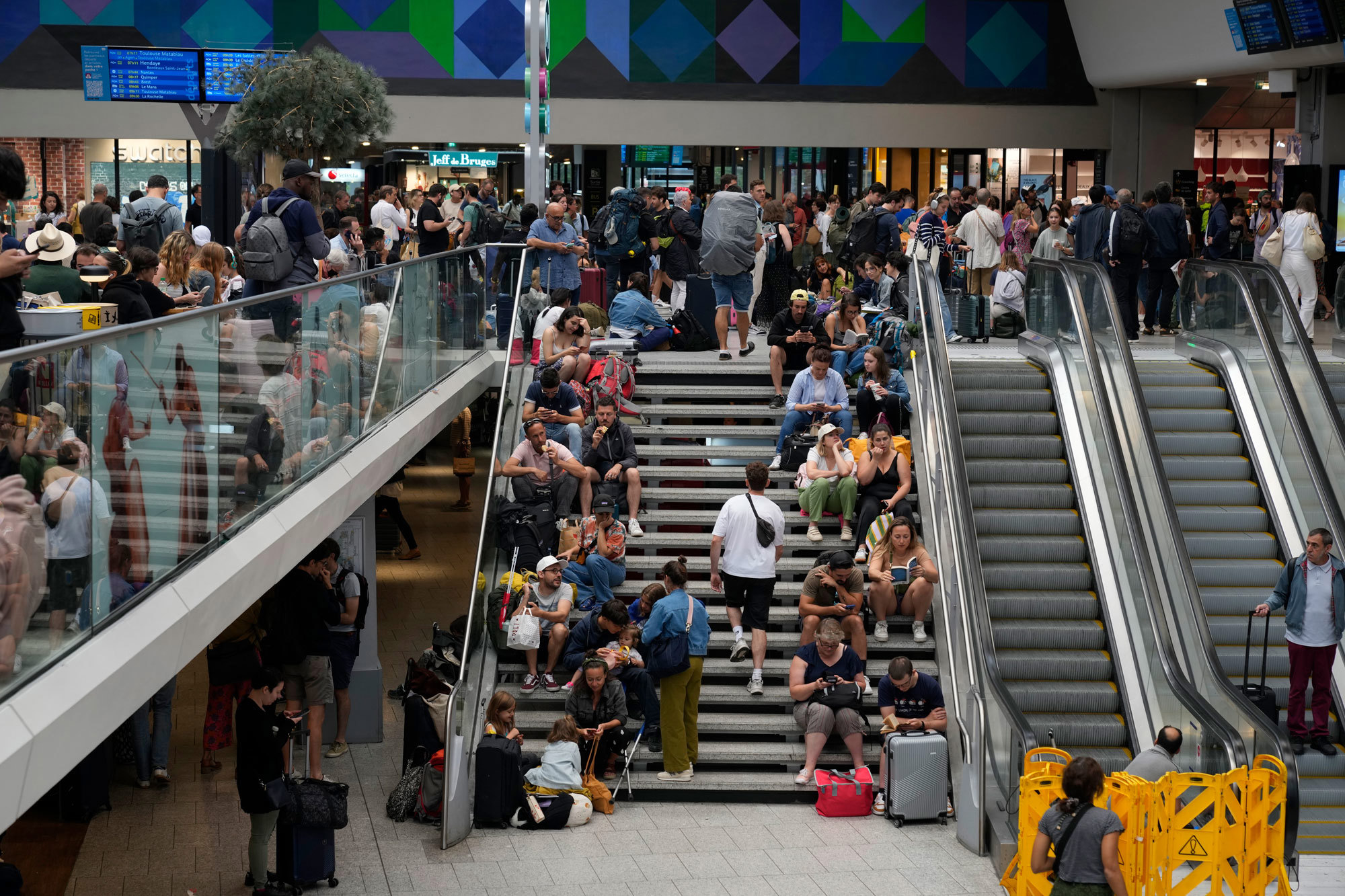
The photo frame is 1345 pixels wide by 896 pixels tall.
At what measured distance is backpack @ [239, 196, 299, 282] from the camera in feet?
32.3

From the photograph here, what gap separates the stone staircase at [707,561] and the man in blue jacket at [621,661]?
9.9 inches

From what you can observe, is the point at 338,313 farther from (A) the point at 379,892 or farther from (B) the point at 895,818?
(B) the point at 895,818

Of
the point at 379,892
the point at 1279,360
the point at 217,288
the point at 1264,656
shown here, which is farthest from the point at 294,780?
the point at 1279,360

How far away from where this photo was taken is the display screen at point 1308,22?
66.0 ft

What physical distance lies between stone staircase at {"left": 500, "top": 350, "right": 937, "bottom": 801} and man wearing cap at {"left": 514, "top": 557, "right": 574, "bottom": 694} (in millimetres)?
133

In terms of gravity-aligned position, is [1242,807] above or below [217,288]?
below

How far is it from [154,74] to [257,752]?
13.8 metres

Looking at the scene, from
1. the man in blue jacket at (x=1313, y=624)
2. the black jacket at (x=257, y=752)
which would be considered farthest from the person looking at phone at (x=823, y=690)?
the black jacket at (x=257, y=752)

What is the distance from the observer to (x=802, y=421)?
543 inches

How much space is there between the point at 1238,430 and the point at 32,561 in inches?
434

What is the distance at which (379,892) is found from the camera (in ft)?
30.8

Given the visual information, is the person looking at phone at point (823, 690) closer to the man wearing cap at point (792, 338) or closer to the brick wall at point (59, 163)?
the man wearing cap at point (792, 338)

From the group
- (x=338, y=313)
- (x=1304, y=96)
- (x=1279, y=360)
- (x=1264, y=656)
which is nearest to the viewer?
(x=338, y=313)

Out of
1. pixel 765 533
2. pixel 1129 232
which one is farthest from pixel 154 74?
pixel 1129 232
